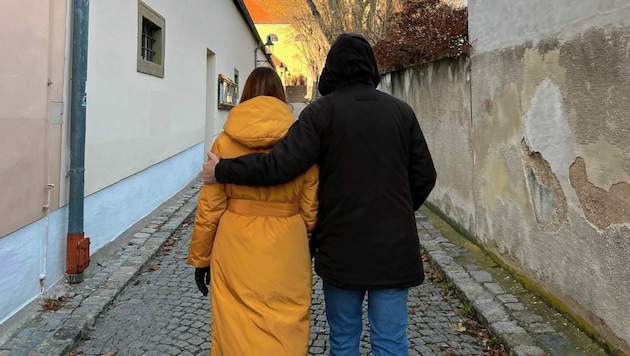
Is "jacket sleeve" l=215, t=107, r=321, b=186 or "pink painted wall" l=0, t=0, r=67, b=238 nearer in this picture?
"jacket sleeve" l=215, t=107, r=321, b=186

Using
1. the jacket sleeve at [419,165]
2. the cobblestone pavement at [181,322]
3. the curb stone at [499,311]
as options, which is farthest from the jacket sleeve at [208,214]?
the curb stone at [499,311]

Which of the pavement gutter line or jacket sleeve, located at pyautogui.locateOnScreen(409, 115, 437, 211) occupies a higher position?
jacket sleeve, located at pyautogui.locateOnScreen(409, 115, 437, 211)

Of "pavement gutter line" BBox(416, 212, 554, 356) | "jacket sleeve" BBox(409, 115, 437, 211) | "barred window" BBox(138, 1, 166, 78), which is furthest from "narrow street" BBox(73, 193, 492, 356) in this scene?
"barred window" BBox(138, 1, 166, 78)

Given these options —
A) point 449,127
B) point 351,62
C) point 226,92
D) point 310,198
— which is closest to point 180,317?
point 310,198

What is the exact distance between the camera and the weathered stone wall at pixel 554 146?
274 centimetres

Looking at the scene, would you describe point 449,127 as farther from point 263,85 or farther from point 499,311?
point 263,85

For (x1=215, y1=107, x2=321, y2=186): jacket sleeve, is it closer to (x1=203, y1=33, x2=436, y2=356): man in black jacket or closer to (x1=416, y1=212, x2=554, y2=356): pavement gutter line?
(x1=203, y1=33, x2=436, y2=356): man in black jacket

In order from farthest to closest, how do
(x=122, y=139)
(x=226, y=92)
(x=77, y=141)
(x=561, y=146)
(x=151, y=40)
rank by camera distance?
(x=226, y=92)
(x=151, y=40)
(x=122, y=139)
(x=77, y=141)
(x=561, y=146)

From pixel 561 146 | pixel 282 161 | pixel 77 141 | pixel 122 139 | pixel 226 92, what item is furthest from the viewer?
pixel 226 92

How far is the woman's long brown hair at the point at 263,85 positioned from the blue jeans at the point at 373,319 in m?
0.92

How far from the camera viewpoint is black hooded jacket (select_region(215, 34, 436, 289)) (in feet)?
6.66

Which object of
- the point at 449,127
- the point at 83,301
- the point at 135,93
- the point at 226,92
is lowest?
the point at 83,301

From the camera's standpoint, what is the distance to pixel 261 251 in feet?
6.72

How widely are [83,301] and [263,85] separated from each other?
2.57m
